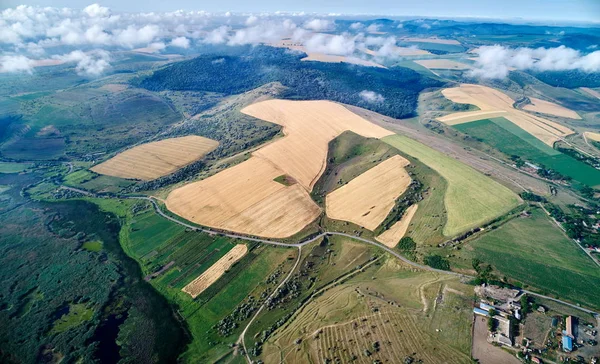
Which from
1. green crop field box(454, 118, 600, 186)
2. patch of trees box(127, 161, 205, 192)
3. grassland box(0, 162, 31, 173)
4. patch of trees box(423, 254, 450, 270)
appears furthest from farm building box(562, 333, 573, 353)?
grassland box(0, 162, 31, 173)

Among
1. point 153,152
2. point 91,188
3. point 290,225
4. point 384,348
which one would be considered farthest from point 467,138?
point 91,188

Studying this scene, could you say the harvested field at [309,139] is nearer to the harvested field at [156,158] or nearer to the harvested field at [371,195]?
the harvested field at [371,195]

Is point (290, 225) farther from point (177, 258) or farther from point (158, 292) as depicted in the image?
point (158, 292)

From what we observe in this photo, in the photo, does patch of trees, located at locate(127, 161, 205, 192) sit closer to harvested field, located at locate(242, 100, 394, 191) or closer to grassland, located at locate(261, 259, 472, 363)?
harvested field, located at locate(242, 100, 394, 191)

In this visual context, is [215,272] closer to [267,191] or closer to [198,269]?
[198,269]

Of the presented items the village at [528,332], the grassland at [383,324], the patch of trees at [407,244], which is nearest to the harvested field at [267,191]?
the patch of trees at [407,244]

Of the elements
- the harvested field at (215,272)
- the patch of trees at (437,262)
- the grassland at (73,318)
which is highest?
the patch of trees at (437,262)
